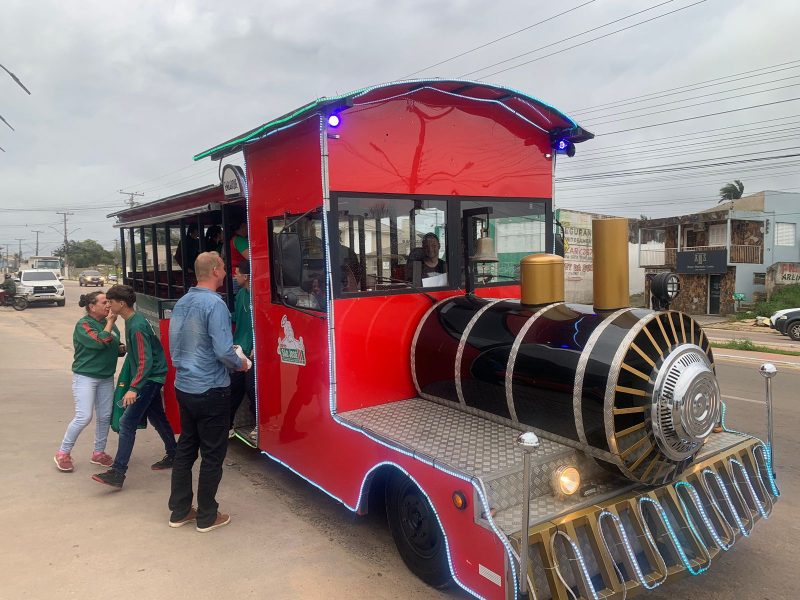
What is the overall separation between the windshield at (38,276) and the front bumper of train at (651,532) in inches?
1182

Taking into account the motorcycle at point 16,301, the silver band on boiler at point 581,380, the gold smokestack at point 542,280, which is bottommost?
the motorcycle at point 16,301

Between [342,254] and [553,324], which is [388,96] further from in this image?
[553,324]

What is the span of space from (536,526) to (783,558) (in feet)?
6.84

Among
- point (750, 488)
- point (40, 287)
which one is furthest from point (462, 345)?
point (40, 287)

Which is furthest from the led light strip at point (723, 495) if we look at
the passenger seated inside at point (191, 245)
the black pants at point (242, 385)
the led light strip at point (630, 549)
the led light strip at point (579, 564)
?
the passenger seated inside at point (191, 245)

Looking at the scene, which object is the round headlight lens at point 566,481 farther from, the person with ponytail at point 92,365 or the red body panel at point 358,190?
the person with ponytail at point 92,365

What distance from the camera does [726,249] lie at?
2897cm

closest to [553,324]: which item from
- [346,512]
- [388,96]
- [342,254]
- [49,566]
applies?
[342,254]

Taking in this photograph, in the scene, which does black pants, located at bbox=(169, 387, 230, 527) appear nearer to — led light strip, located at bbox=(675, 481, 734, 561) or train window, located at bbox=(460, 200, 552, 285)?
train window, located at bbox=(460, 200, 552, 285)

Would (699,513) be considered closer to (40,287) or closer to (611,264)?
(611,264)

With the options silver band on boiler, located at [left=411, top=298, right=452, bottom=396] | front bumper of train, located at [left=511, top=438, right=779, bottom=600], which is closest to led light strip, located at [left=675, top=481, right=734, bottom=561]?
front bumper of train, located at [left=511, top=438, right=779, bottom=600]

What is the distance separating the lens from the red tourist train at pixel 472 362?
2775mm

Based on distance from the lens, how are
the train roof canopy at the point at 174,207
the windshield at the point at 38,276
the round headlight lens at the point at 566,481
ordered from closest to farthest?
the round headlight lens at the point at 566,481, the train roof canopy at the point at 174,207, the windshield at the point at 38,276

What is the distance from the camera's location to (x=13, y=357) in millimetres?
11336
